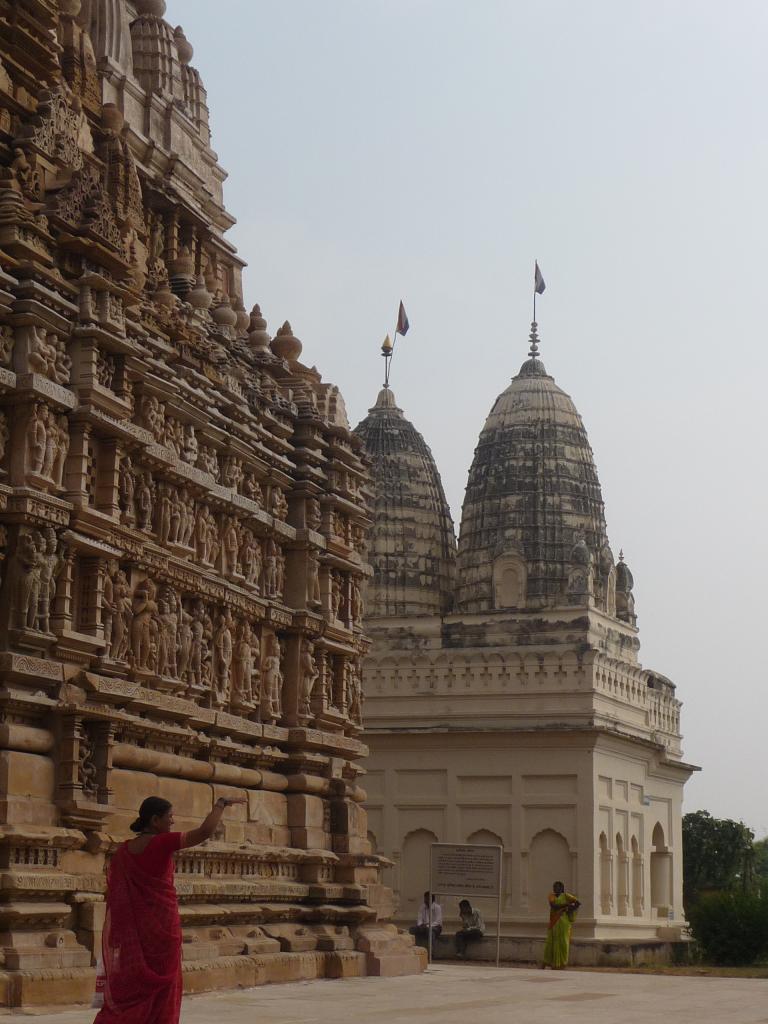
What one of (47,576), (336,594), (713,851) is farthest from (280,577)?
(713,851)

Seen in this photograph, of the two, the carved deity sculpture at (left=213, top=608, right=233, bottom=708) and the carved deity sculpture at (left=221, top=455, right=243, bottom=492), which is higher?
the carved deity sculpture at (left=221, top=455, right=243, bottom=492)

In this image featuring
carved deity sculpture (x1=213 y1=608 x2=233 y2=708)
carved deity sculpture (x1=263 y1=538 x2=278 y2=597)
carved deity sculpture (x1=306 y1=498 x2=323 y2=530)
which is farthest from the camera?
carved deity sculpture (x1=306 y1=498 x2=323 y2=530)

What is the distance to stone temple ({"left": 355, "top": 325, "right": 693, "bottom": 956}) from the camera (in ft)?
139

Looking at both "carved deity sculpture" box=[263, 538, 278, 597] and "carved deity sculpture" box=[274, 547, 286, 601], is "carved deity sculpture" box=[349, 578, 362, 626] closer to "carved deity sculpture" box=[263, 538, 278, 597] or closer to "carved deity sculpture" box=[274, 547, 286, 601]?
"carved deity sculpture" box=[274, 547, 286, 601]

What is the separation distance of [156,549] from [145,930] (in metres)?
7.43

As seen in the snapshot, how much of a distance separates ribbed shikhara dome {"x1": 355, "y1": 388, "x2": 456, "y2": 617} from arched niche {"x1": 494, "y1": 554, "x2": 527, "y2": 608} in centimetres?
231

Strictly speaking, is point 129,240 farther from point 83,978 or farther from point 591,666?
point 591,666

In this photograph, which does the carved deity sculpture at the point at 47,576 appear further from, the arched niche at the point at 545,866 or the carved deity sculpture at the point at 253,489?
the arched niche at the point at 545,866

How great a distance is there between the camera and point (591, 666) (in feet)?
142

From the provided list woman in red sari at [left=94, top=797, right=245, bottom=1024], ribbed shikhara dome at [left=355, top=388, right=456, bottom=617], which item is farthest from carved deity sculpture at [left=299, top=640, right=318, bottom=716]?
ribbed shikhara dome at [left=355, top=388, right=456, bottom=617]

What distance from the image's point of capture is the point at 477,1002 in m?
16.2

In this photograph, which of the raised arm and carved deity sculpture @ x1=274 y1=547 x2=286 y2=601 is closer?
the raised arm

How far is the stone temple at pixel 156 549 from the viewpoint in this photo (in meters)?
Answer: 14.5

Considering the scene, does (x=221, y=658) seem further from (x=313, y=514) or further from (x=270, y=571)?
(x=313, y=514)
